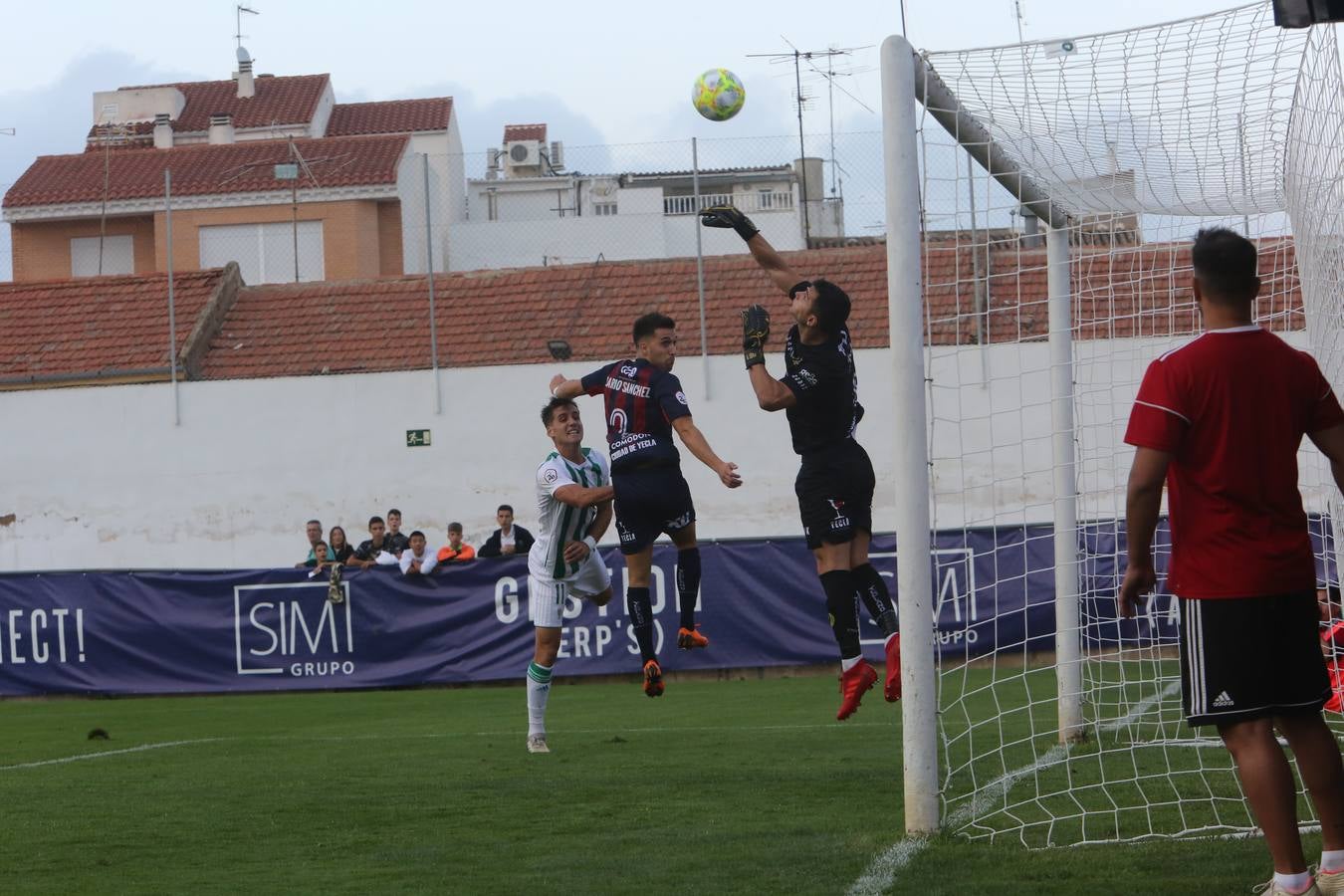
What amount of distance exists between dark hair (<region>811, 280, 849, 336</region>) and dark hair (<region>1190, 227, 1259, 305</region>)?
3145 millimetres

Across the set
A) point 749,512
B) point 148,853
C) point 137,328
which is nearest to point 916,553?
point 148,853

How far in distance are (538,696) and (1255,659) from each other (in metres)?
6.04

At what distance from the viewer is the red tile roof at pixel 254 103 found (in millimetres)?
48844

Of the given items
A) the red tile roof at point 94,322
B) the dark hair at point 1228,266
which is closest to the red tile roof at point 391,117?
the red tile roof at point 94,322

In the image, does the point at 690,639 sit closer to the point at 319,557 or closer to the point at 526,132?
the point at 319,557

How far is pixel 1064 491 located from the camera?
9.04m

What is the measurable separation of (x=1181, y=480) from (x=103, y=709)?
14675 millimetres

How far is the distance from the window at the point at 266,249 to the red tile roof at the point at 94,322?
20.3ft

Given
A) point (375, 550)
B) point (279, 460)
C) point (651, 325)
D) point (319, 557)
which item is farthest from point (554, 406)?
point (279, 460)

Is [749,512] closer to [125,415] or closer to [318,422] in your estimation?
[318,422]

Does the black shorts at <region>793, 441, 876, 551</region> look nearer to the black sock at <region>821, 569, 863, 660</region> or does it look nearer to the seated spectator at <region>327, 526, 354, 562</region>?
the black sock at <region>821, 569, 863, 660</region>

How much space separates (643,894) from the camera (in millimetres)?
5422

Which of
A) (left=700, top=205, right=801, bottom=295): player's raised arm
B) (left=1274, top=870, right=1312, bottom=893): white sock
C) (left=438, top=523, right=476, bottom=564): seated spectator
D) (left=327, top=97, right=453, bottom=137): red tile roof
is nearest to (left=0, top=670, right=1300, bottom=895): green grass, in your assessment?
(left=1274, top=870, right=1312, bottom=893): white sock

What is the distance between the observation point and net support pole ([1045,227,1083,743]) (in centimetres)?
893
